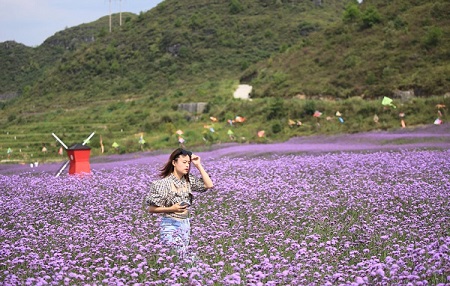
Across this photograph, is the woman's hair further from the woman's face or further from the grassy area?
the grassy area

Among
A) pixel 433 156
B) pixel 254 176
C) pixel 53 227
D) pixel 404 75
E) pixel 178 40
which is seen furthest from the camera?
pixel 178 40

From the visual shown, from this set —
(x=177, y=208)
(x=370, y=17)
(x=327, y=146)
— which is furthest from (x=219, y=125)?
(x=177, y=208)

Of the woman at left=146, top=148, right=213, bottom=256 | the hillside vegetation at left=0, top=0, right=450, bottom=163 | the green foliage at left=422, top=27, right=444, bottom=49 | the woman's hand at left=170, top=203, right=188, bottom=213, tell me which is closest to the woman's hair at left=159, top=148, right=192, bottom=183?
the woman at left=146, top=148, right=213, bottom=256

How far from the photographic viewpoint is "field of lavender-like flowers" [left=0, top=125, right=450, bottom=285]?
6.51 m

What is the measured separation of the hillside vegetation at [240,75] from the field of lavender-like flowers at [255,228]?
16.5 m

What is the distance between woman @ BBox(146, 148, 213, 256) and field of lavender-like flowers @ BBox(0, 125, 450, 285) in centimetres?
24

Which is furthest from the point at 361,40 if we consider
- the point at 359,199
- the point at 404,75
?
the point at 359,199

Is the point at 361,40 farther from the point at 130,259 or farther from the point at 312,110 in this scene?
the point at 130,259

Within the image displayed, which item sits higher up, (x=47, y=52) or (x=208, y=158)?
(x=47, y=52)

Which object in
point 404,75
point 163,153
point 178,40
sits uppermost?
point 178,40

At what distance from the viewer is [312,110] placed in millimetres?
36188

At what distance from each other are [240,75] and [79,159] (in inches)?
1985

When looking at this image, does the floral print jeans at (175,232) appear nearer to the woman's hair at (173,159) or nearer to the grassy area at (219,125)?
the woman's hair at (173,159)

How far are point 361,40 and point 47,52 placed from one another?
106 meters
